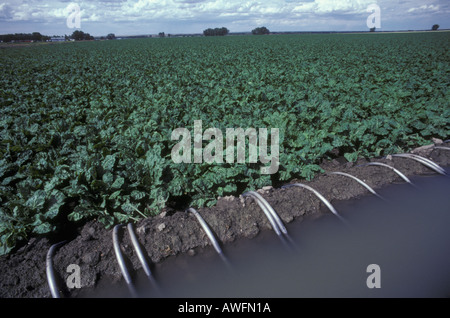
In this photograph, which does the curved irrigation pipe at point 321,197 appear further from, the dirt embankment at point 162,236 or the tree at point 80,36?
the tree at point 80,36

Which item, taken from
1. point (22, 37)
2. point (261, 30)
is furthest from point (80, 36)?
point (261, 30)

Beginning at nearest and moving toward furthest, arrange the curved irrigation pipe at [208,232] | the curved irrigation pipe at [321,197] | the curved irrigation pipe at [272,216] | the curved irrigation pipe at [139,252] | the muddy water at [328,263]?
1. the muddy water at [328,263]
2. the curved irrigation pipe at [139,252]
3. the curved irrigation pipe at [208,232]
4. the curved irrigation pipe at [272,216]
5. the curved irrigation pipe at [321,197]

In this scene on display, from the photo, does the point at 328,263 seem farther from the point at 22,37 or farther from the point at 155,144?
the point at 22,37

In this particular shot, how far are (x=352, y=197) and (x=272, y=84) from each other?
7191mm

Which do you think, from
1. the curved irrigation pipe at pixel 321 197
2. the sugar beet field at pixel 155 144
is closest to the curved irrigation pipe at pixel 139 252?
the sugar beet field at pixel 155 144

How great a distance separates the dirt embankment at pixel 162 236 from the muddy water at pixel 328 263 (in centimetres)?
17

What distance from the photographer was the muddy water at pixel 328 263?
3098 millimetres

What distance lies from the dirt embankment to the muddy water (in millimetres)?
166

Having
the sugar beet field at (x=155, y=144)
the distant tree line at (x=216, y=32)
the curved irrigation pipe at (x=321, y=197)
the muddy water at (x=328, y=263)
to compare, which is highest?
the distant tree line at (x=216, y=32)

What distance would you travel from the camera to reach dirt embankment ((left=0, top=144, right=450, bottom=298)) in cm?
314

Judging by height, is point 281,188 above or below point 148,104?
below

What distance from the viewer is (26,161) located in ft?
17.1
